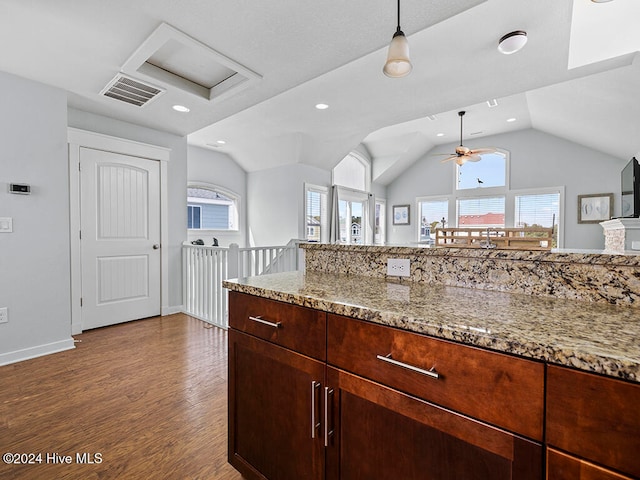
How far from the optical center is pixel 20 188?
8.55ft

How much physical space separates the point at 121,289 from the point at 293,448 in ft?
11.0

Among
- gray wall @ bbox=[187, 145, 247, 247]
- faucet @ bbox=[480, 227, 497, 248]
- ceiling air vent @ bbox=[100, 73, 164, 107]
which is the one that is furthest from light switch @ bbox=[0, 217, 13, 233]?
faucet @ bbox=[480, 227, 497, 248]

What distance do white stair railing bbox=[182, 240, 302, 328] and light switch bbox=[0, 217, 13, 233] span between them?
1672 millimetres

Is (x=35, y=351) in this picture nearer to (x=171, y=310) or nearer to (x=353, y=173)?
(x=171, y=310)

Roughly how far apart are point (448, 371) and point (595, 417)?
26 cm

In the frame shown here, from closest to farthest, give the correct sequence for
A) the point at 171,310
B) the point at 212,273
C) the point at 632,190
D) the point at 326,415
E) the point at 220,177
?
the point at 326,415 < the point at 632,190 < the point at 212,273 < the point at 171,310 < the point at 220,177

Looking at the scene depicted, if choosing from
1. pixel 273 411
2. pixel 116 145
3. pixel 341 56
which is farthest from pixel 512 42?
pixel 116 145

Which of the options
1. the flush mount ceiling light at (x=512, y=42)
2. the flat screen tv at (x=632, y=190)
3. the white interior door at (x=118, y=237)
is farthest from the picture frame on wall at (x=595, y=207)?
the white interior door at (x=118, y=237)

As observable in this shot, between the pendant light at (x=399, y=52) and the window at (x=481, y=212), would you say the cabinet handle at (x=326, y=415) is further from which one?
the window at (x=481, y=212)

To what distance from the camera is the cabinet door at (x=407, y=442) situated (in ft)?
2.21

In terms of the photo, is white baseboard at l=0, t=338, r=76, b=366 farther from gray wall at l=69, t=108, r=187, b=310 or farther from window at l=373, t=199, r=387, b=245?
window at l=373, t=199, r=387, b=245

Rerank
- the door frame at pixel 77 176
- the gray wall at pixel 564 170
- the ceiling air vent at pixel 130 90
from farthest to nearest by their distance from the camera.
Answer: the gray wall at pixel 564 170 < the door frame at pixel 77 176 < the ceiling air vent at pixel 130 90

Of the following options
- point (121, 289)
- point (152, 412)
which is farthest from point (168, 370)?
point (121, 289)

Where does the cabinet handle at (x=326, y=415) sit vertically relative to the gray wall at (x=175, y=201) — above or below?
below
